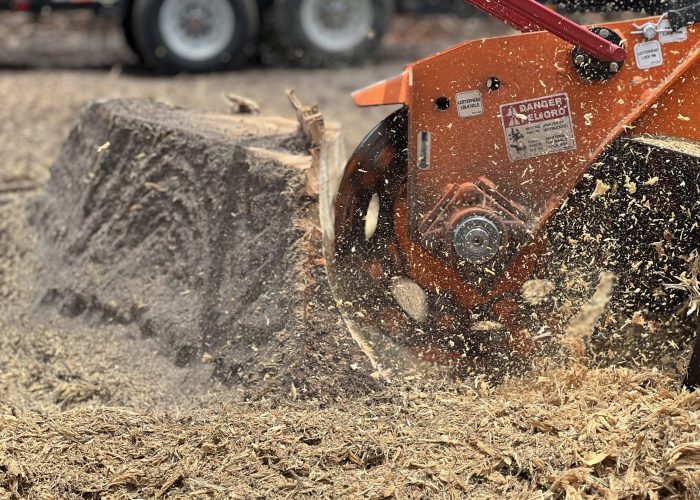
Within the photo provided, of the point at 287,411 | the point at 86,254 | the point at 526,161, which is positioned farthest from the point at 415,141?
the point at 86,254

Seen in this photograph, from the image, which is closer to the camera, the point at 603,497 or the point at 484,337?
the point at 603,497

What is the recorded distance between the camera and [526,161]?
3.62 metres

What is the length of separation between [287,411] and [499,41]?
154cm

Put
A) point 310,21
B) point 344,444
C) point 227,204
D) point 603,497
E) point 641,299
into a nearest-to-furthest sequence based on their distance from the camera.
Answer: point 603,497
point 344,444
point 641,299
point 227,204
point 310,21

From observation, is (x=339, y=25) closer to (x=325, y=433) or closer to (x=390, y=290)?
(x=390, y=290)

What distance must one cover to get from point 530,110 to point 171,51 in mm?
6351

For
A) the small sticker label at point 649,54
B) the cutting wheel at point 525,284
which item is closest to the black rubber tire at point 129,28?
the cutting wheel at point 525,284

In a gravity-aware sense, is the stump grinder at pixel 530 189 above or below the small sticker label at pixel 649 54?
below

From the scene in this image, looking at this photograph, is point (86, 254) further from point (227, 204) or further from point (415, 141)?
point (415, 141)

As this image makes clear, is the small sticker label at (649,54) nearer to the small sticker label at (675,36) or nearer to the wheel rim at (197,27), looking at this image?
the small sticker label at (675,36)

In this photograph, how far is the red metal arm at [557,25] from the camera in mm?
3395

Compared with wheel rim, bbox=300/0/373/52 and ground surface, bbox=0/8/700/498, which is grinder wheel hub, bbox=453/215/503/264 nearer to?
ground surface, bbox=0/8/700/498

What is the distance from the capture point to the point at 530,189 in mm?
3639

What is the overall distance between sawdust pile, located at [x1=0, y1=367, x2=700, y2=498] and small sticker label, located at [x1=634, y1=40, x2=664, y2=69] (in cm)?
113
